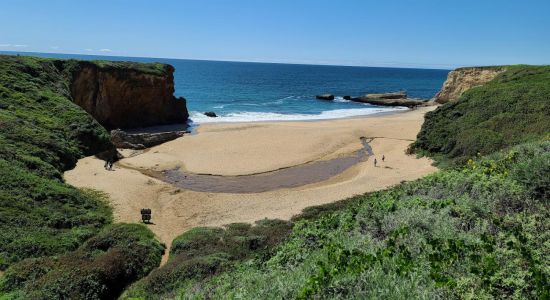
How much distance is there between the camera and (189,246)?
598 inches

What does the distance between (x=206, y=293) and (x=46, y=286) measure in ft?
19.8

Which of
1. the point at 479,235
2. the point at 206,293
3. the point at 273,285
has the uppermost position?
the point at 479,235

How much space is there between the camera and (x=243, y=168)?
97.1 feet

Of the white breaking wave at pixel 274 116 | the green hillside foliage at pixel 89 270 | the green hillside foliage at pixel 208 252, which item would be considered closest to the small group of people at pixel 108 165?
the green hillside foliage at pixel 89 270

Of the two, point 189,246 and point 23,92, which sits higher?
point 23,92

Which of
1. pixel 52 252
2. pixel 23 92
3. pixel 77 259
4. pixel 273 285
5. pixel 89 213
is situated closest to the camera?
pixel 273 285

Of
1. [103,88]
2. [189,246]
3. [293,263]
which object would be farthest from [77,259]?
[103,88]

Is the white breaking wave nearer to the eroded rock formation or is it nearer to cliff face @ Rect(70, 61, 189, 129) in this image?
cliff face @ Rect(70, 61, 189, 129)

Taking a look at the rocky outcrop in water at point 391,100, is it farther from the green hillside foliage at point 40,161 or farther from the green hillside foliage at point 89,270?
the green hillside foliage at point 89,270

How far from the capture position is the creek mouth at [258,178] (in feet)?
84.3

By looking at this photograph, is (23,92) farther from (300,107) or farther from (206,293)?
(300,107)

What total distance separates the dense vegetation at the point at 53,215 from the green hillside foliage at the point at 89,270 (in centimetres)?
3

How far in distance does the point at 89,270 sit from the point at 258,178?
16.5 m

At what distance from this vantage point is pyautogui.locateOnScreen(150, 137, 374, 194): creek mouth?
25.7 metres
